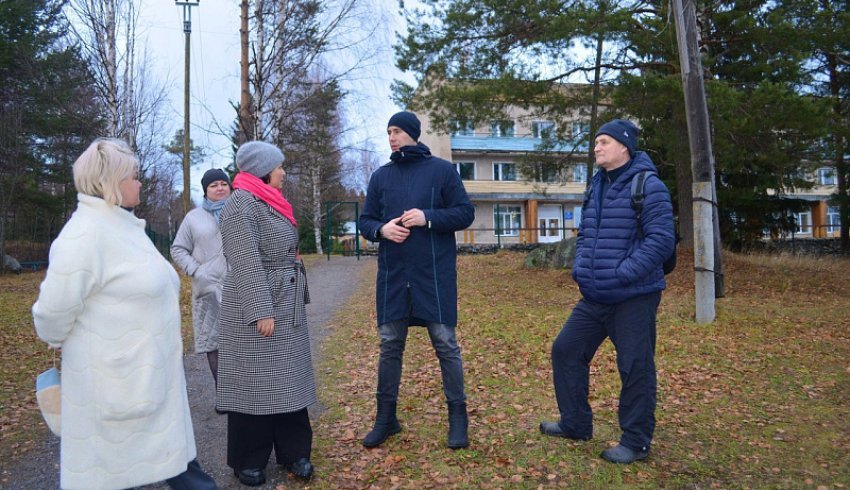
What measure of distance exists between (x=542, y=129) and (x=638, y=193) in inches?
440

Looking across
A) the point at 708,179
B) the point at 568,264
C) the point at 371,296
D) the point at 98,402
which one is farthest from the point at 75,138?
the point at 98,402

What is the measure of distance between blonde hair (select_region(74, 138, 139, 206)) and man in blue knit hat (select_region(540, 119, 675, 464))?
8.30ft

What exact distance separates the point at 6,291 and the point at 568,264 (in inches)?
520

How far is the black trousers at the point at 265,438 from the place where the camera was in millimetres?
3475

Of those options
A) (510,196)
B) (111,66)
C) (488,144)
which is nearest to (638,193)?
(111,66)

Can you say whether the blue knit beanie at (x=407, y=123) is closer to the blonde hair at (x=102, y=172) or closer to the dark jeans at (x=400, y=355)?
the dark jeans at (x=400, y=355)

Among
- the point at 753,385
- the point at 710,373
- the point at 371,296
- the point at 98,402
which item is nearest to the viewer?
the point at 98,402

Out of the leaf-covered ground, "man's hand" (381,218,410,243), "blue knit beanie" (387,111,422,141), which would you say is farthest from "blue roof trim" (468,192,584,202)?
"man's hand" (381,218,410,243)

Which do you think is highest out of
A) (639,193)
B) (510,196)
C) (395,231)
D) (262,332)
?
(510,196)

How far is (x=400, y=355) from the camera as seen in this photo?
13.3 ft

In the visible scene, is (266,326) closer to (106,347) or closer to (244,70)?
(106,347)

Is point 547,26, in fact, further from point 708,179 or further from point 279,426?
point 279,426

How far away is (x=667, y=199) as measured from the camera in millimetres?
3662

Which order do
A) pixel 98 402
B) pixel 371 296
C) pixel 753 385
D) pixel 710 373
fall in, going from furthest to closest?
pixel 371 296, pixel 710 373, pixel 753 385, pixel 98 402
